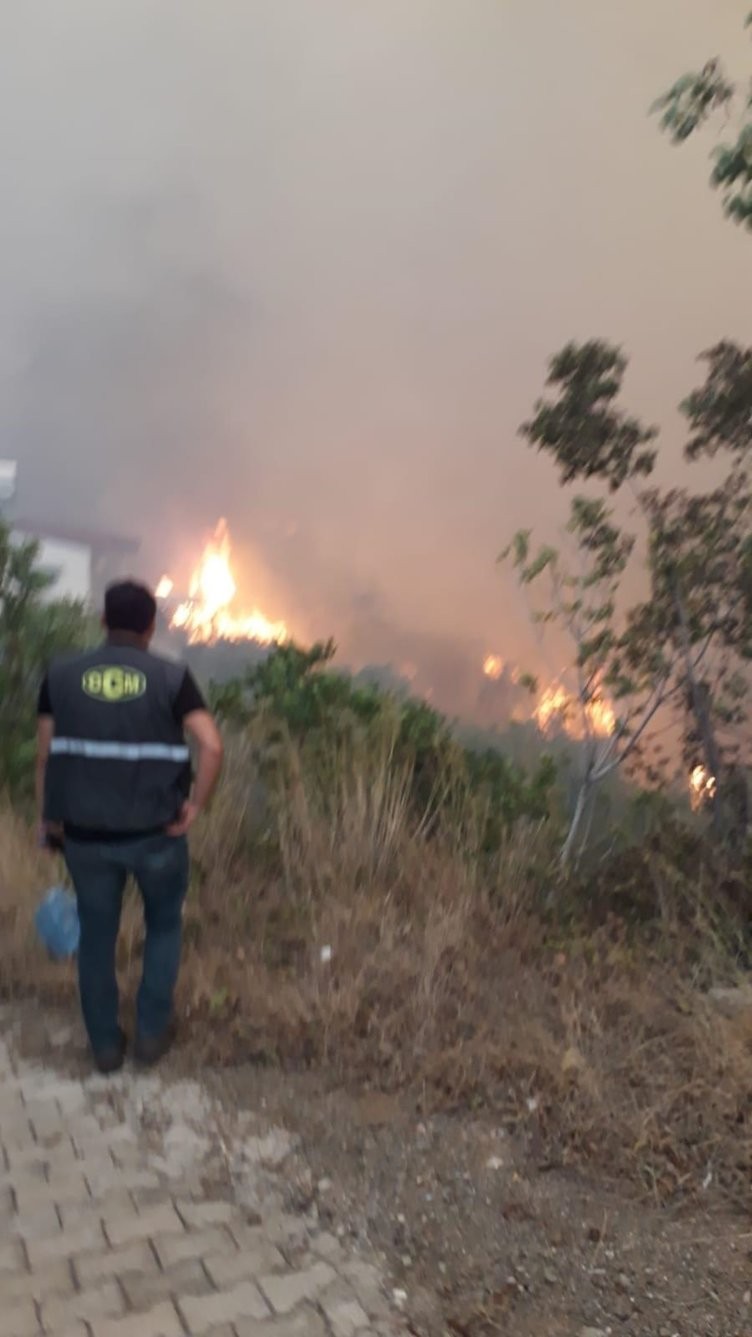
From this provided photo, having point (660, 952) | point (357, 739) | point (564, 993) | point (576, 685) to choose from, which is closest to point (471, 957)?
point (564, 993)

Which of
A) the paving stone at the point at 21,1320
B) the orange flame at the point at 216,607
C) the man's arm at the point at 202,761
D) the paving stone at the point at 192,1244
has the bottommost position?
the paving stone at the point at 21,1320

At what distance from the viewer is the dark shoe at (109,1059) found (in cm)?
319

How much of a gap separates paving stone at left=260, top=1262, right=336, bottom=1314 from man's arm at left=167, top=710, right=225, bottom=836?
1.26m

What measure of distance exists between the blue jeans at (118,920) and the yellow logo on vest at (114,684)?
1.50 feet

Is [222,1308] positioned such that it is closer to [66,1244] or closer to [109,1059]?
[66,1244]

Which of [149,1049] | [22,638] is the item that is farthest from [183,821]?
[22,638]

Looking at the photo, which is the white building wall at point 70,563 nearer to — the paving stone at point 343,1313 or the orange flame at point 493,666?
the orange flame at point 493,666

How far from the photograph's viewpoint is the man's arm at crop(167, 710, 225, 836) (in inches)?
117

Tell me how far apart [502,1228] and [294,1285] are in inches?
22.1

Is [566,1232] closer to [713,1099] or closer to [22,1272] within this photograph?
[713,1099]

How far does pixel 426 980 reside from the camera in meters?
3.49

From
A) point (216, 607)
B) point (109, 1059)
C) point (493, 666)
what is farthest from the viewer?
point (216, 607)

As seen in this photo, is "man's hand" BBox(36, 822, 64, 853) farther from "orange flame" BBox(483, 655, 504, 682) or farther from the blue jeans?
"orange flame" BBox(483, 655, 504, 682)

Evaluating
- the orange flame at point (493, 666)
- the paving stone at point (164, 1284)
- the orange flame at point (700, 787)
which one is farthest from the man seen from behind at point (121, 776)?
the orange flame at point (493, 666)
